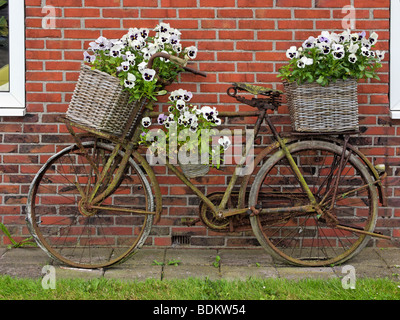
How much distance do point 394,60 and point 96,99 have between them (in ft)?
8.16

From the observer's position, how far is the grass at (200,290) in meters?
3.90

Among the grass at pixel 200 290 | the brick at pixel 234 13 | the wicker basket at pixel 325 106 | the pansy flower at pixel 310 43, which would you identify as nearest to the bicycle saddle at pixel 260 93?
the wicker basket at pixel 325 106

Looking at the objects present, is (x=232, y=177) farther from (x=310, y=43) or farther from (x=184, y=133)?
(x=310, y=43)

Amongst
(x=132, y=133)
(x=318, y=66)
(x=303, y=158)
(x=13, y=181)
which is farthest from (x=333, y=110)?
(x=13, y=181)

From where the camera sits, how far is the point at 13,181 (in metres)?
4.98

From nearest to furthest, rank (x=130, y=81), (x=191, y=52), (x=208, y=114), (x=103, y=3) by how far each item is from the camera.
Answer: (x=130, y=81), (x=208, y=114), (x=191, y=52), (x=103, y=3)

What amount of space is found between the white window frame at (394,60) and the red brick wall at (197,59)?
6 cm

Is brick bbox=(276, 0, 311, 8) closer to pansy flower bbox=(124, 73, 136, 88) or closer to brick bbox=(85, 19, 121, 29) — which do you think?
brick bbox=(85, 19, 121, 29)

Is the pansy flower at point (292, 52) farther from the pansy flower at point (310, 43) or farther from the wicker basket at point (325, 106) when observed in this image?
the wicker basket at point (325, 106)

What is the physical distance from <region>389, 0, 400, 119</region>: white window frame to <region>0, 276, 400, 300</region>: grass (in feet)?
5.02

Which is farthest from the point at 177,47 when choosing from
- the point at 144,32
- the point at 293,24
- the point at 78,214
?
the point at 78,214

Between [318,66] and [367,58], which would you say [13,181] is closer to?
[318,66]

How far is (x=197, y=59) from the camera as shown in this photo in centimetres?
487

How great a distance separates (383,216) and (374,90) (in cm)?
105
